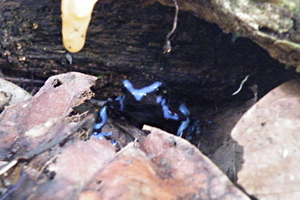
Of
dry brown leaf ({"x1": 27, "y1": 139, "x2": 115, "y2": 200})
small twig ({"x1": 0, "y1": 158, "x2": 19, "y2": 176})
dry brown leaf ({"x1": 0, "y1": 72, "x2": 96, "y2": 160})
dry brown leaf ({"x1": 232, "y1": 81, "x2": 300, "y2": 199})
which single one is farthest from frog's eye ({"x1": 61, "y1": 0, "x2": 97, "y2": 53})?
dry brown leaf ({"x1": 232, "y1": 81, "x2": 300, "y2": 199})

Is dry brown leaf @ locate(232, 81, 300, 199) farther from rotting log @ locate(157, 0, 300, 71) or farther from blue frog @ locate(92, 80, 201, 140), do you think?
blue frog @ locate(92, 80, 201, 140)

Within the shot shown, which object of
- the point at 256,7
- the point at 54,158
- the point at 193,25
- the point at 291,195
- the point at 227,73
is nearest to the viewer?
the point at 291,195

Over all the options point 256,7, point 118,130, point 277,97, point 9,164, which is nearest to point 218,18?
point 256,7

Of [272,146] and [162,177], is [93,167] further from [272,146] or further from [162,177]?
[272,146]

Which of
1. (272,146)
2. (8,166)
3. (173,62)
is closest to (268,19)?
(272,146)

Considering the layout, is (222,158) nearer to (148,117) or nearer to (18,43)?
(148,117)

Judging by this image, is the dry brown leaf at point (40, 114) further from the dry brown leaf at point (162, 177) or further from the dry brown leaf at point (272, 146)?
the dry brown leaf at point (272, 146)
